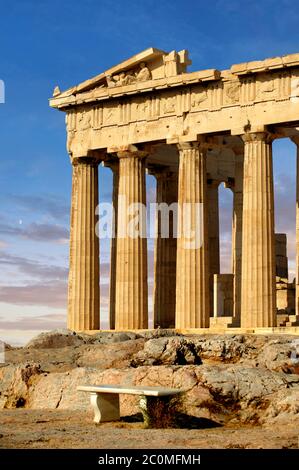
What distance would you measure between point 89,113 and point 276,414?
3287 centimetres

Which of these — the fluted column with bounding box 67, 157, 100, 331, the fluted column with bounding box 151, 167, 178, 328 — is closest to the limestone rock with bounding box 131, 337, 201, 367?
the fluted column with bounding box 67, 157, 100, 331

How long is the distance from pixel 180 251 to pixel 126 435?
27.6 meters

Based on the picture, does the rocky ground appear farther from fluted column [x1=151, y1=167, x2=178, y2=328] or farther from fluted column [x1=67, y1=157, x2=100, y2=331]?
fluted column [x1=151, y1=167, x2=178, y2=328]

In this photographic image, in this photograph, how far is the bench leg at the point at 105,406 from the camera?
21.2 metres

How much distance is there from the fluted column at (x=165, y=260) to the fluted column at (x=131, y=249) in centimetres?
524

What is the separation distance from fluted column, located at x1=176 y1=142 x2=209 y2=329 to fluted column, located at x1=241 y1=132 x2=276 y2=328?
253cm

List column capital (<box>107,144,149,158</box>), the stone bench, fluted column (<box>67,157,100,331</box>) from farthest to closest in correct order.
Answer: fluted column (<box>67,157,100,331</box>), column capital (<box>107,144,149,158</box>), the stone bench

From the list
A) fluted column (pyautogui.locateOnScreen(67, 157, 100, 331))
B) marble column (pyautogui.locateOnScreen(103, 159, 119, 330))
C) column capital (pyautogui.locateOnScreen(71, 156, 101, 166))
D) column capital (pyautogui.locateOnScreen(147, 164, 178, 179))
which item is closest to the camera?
fluted column (pyautogui.locateOnScreen(67, 157, 100, 331))

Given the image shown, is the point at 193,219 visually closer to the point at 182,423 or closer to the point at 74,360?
the point at 74,360

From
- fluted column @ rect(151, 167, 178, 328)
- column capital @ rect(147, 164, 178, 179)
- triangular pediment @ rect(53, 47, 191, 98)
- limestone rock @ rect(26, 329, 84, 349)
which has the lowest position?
limestone rock @ rect(26, 329, 84, 349)

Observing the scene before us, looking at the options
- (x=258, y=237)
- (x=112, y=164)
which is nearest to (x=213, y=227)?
(x=112, y=164)

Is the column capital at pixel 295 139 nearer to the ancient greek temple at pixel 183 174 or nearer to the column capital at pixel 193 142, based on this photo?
the ancient greek temple at pixel 183 174

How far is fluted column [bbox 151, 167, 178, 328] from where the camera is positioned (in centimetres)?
5350
